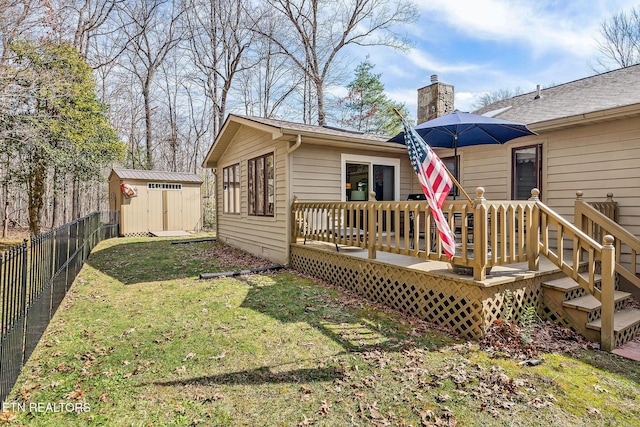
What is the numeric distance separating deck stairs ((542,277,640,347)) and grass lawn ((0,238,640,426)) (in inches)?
17.9

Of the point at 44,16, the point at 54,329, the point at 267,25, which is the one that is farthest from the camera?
the point at 267,25

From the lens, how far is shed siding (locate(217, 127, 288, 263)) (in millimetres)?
7613

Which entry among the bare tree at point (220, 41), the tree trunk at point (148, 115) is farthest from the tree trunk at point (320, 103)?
the tree trunk at point (148, 115)

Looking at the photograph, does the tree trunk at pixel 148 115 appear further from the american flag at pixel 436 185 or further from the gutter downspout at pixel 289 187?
the american flag at pixel 436 185

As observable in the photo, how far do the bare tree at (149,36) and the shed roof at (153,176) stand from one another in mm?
5348

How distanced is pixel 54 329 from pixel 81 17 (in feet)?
54.9

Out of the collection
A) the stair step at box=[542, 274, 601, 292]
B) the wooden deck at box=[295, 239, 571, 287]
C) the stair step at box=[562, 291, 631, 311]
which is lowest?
the stair step at box=[562, 291, 631, 311]

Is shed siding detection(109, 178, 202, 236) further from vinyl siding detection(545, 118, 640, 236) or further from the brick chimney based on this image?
vinyl siding detection(545, 118, 640, 236)

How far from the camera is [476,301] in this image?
392 centimetres

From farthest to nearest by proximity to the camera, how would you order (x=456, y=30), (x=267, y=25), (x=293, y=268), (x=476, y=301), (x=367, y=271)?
(x=267, y=25), (x=456, y=30), (x=293, y=268), (x=367, y=271), (x=476, y=301)

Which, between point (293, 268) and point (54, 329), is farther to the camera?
point (293, 268)

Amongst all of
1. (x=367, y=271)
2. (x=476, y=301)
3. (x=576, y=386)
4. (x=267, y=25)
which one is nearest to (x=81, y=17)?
(x=267, y=25)

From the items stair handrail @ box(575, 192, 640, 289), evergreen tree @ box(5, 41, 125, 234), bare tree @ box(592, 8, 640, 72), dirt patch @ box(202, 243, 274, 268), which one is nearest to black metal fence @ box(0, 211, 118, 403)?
dirt patch @ box(202, 243, 274, 268)

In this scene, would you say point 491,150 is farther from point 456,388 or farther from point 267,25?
point 267,25
